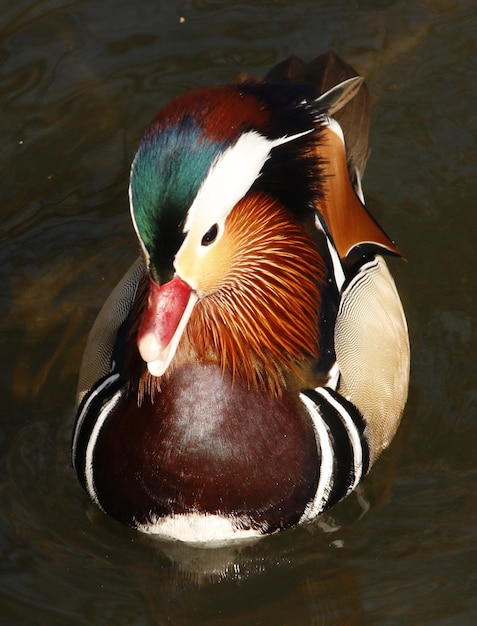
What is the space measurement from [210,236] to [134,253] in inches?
76.6

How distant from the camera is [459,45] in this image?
536 cm

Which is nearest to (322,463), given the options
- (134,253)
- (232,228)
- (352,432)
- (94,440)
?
(352,432)

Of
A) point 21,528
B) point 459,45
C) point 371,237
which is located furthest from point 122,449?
point 459,45

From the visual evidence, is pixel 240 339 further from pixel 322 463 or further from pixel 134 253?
pixel 134 253

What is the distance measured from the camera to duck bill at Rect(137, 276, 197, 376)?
2.98 m

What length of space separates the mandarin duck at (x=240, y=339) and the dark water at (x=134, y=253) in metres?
0.23

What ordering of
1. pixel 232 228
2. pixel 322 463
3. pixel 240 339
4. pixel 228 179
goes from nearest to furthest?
pixel 228 179, pixel 232 228, pixel 240 339, pixel 322 463

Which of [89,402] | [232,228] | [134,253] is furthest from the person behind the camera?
[134,253]

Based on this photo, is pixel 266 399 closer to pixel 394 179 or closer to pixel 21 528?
pixel 21 528

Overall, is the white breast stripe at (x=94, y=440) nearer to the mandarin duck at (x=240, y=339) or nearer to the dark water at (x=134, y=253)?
the mandarin duck at (x=240, y=339)

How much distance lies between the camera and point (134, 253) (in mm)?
4895

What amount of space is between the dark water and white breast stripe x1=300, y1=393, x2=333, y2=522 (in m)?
0.23

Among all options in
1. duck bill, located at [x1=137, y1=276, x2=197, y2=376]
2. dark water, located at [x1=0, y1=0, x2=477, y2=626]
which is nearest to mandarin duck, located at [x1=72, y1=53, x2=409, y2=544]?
duck bill, located at [x1=137, y1=276, x2=197, y2=376]

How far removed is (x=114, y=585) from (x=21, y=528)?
42 centimetres
